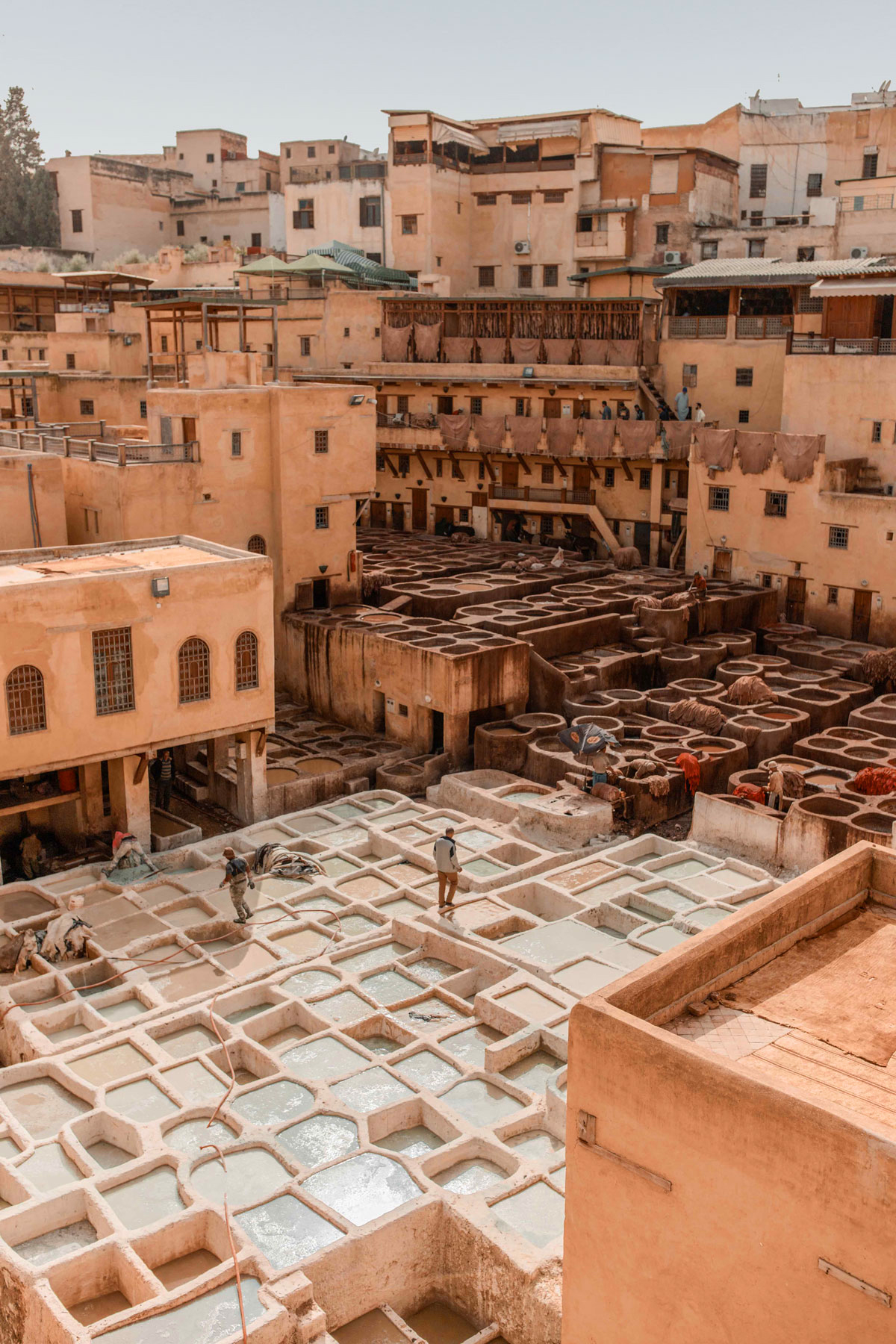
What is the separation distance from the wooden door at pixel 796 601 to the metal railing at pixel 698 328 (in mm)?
11085

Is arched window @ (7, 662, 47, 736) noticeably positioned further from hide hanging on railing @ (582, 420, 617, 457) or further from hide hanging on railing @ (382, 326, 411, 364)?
hide hanging on railing @ (382, 326, 411, 364)

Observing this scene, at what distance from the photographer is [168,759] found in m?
27.5

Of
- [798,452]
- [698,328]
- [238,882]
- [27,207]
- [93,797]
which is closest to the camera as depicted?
[238,882]

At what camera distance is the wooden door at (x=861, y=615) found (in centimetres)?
3659

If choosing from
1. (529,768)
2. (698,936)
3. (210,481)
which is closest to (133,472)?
(210,481)

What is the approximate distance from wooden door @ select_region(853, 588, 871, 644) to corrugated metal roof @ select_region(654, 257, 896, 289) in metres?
10.2

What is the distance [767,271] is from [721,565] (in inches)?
414

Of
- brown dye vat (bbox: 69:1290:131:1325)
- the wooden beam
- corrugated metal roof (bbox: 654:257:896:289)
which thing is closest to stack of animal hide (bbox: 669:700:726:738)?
corrugated metal roof (bbox: 654:257:896:289)

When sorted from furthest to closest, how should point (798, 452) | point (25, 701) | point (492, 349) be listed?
point (492, 349)
point (798, 452)
point (25, 701)

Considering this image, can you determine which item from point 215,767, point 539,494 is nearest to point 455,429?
point 539,494

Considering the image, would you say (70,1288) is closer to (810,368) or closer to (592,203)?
(810,368)

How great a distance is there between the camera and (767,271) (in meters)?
42.6

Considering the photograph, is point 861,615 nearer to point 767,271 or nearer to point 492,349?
point 767,271

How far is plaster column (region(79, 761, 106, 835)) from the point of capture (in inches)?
982
